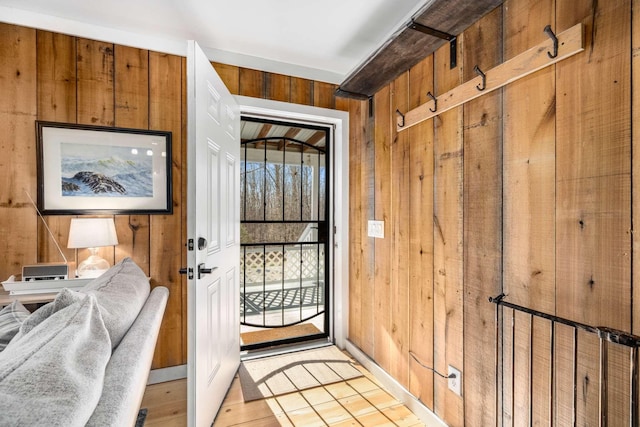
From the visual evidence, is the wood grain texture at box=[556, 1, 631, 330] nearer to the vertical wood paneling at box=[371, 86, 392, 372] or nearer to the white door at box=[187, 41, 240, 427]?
the vertical wood paneling at box=[371, 86, 392, 372]

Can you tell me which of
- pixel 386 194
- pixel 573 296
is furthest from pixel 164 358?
pixel 573 296

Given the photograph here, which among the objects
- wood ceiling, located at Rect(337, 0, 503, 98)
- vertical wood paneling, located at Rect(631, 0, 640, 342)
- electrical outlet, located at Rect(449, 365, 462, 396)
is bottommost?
electrical outlet, located at Rect(449, 365, 462, 396)

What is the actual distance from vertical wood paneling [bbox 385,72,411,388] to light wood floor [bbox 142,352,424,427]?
0.20 m

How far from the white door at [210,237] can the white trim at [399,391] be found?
98 cm

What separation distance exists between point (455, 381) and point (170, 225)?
2.04m

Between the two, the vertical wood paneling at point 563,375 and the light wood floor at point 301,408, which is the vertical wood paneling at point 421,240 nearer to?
the light wood floor at point 301,408

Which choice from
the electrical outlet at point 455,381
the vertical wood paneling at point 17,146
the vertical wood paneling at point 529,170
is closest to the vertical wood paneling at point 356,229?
the electrical outlet at point 455,381

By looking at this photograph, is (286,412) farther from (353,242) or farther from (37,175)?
(37,175)

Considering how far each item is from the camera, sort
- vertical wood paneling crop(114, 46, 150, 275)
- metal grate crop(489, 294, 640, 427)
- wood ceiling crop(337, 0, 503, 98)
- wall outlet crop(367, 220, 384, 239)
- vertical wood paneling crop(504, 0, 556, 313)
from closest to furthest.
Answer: metal grate crop(489, 294, 640, 427) < vertical wood paneling crop(504, 0, 556, 313) < wood ceiling crop(337, 0, 503, 98) < vertical wood paneling crop(114, 46, 150, 275) < wall outlet crop(367, 220, 384, 239)

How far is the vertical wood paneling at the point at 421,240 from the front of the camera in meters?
1.75

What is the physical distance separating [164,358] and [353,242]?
1.68 metres

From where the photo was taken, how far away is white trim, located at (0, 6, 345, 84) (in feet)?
6.14

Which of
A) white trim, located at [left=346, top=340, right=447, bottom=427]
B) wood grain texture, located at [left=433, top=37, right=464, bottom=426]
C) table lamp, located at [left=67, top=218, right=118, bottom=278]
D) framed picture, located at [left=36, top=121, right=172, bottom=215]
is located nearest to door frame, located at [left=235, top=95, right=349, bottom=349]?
white trim, located at [left=346, top=340, right=447, bottom=427]

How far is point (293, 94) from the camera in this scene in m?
2.51
